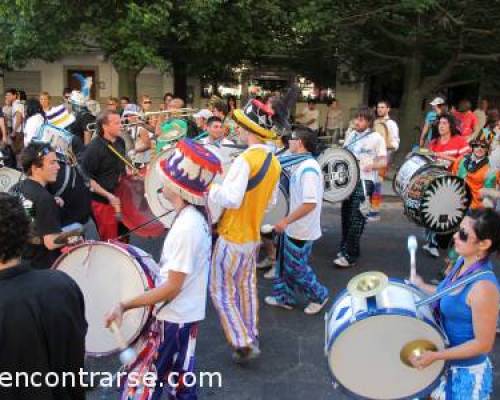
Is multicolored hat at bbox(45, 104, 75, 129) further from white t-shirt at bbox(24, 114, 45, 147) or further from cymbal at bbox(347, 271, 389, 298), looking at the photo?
cymbal at bbox(347, 271, 389, 298)

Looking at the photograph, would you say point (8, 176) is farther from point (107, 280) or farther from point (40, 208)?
point (107, 280)

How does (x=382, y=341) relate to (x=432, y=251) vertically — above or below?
above

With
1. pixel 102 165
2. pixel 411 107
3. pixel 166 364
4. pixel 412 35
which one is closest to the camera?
pixel 166 364

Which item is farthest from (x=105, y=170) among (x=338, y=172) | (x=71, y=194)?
(x=338, y=172)

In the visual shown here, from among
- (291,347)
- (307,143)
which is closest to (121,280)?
(291,347)

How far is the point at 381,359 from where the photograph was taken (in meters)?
2.39

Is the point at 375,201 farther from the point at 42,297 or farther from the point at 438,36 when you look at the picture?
the point at 438,36

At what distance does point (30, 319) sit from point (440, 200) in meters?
4.32

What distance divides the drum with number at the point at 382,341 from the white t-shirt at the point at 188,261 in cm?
69

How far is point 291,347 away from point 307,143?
165 centimetres

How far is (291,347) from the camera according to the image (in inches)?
166

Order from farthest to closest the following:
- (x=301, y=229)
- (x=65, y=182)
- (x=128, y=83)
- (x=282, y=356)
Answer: (x=128, y=83) < (x=301, y=229) < (x=282, y=356) < (x=65, y=182)

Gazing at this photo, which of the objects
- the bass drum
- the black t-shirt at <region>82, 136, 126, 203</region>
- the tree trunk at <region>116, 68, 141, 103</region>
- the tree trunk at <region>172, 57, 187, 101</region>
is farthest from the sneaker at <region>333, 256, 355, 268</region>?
the tree trunk at <region>172, 57, 187, 101</region>

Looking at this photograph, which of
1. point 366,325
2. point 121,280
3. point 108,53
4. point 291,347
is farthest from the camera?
point 108,53
